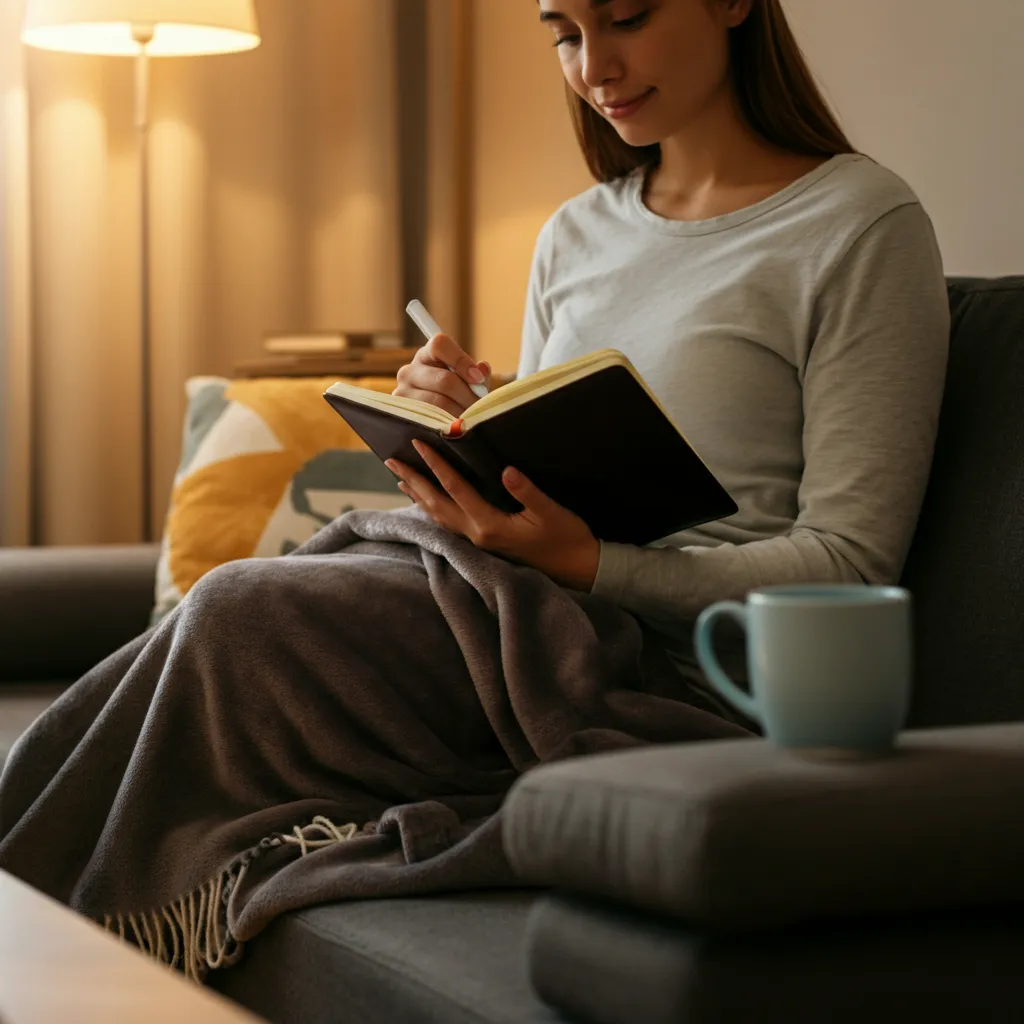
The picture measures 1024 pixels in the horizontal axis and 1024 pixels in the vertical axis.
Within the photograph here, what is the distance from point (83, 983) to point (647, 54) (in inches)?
42.2

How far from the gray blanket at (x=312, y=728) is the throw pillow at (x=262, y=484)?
81 cm

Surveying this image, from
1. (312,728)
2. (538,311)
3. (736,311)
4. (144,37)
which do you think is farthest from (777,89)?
(144,37)

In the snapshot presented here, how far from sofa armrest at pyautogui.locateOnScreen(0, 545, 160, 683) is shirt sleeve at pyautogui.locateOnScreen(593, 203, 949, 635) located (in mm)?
945

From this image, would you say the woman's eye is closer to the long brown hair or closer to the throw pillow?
the long brown hair

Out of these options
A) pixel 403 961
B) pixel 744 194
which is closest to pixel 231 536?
pixel 744 194

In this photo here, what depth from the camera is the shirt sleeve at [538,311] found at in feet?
5.73

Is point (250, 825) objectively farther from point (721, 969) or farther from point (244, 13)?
point (244, 13)

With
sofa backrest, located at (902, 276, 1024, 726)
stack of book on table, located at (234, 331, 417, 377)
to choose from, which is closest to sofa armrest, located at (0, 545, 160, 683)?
stack of book on table, located at (234, 331, 417, 377)

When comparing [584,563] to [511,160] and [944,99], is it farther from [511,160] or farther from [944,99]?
[511,160]

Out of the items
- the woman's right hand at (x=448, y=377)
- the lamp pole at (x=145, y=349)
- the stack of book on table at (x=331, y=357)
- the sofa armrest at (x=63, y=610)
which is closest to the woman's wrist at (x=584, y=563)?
the woman's right hand at (x=448, y=377)

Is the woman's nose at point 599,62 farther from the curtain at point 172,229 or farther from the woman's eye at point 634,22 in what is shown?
the curtain at point 172,229

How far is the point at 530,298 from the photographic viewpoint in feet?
5.80

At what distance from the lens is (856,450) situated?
1.35 m

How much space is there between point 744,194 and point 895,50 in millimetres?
610
